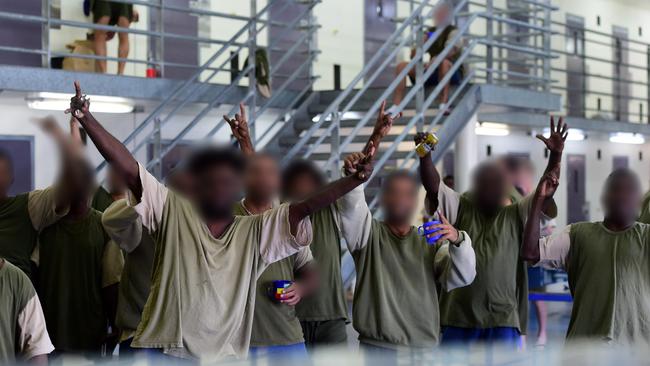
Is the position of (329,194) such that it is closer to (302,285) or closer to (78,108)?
(78,108)

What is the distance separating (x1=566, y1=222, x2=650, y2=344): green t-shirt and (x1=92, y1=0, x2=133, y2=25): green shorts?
304 inches

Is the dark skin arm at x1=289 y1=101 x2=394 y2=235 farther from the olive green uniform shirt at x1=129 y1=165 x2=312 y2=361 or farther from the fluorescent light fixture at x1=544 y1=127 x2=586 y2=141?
the fluorescent light fixture at x1=544 y1=127 x2=586 y2=141

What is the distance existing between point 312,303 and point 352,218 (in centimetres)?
57

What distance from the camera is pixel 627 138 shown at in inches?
844

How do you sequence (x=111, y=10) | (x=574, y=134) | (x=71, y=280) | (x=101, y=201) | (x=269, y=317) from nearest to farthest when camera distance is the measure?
1. (x=269, y=317)
2. (x=71, y=280)
3. (x=101, y=201)
4. (x=111, y=10)
5. (x=574, y=134)

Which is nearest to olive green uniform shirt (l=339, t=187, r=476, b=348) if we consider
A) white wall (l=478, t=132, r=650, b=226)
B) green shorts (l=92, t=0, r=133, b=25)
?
green shorts (l=92, t=0, r=133, b=25)

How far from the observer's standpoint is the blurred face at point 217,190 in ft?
13.8

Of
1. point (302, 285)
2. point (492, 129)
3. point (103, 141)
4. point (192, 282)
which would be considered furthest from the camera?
point (492, 129)

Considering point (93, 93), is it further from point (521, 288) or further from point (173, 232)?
point (173, 232)

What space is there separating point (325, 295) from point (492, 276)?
103 centimetres

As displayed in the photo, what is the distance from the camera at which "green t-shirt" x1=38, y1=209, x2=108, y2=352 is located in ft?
19.0

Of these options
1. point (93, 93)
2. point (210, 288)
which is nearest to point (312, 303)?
point (210, 288)

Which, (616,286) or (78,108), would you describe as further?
(616,286)

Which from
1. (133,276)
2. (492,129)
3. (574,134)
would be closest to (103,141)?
(133,276)
